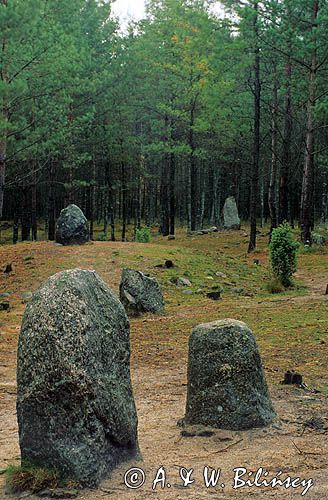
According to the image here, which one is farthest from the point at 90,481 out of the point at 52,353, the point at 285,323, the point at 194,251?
the point at 194,251

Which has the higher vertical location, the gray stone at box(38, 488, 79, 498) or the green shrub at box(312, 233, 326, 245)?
the green shrub at box(312, 233, 326, 245)

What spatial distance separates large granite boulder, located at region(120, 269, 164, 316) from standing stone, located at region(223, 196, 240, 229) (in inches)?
874

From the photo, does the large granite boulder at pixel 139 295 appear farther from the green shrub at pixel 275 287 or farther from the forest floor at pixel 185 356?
the green shrub at pixel 275 287

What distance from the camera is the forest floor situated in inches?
199

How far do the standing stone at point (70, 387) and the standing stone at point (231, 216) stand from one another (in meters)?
31.3

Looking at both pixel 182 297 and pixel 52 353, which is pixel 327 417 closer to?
pixel 52 353

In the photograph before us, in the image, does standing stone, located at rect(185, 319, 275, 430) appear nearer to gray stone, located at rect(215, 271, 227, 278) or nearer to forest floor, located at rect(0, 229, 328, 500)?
A: forest floor, located at rect(0, 229, 328, 500)

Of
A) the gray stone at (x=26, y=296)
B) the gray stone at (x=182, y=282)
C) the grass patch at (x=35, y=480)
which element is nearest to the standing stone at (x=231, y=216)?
the gray stone at (x=182, y=282)

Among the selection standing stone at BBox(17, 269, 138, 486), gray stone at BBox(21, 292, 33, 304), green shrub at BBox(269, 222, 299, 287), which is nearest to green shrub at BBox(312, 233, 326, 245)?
green shrub at BBox(269, 222, 299, 287)

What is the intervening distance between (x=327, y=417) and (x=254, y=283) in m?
12.1

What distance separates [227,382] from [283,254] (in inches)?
424

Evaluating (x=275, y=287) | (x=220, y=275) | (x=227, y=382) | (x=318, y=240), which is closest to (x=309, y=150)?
(x=318, y=240)

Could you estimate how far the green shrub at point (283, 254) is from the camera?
16.5 m

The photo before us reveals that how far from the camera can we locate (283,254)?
54.1 feet
